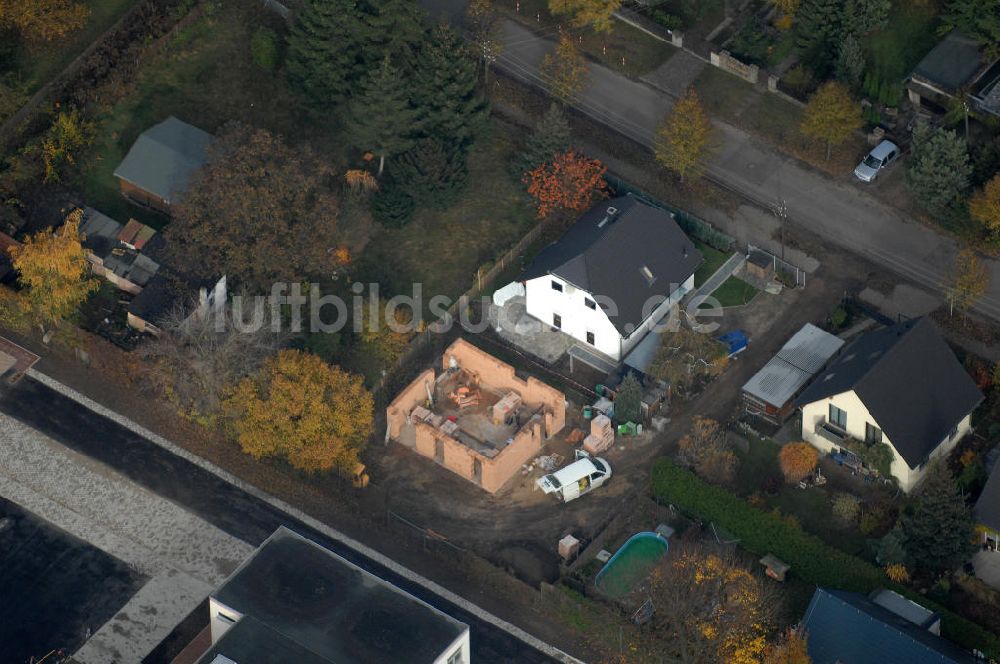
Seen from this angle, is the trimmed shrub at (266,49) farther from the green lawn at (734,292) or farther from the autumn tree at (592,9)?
the green lawn at (734,292)

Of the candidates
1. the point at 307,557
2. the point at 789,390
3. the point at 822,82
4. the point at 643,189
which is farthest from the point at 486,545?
the point at 822,82

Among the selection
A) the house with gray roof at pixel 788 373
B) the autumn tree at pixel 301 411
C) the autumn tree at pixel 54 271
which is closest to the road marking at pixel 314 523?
the autumn tree at pixel 301 411

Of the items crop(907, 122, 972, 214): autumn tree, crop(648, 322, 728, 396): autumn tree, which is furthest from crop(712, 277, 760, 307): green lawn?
crop(907, 122, 972, 214): autumn tree

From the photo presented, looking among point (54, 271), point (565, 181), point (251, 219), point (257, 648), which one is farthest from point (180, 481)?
point (565, 181)

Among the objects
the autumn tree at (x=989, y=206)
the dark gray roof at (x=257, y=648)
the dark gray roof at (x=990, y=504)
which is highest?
the autumn tree at (x=989, y=206)

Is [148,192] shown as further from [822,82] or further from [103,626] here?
[822,82]

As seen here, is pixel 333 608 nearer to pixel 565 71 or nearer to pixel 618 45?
pixel 565 71
